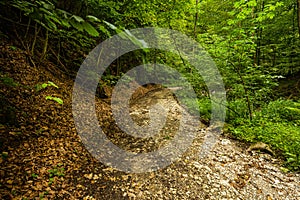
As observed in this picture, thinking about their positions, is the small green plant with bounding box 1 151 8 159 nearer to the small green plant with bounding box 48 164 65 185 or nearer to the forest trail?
the forest trail

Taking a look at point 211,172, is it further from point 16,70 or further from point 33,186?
point 16,70

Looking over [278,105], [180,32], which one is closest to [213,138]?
[278,105]

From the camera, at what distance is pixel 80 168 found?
126 inches

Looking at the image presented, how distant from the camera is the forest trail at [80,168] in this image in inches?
107

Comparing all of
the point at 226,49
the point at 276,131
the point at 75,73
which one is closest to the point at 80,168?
the point at 75,73

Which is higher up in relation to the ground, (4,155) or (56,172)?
(4,155)

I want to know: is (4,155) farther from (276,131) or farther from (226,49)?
(276,131)

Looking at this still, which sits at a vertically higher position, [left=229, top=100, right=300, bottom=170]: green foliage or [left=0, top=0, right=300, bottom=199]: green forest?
[left=0, top=0, right=300, bottom=199]: green forest

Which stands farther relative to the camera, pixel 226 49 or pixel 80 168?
pixel 226 49

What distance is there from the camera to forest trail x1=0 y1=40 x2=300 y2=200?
2719 millimetres

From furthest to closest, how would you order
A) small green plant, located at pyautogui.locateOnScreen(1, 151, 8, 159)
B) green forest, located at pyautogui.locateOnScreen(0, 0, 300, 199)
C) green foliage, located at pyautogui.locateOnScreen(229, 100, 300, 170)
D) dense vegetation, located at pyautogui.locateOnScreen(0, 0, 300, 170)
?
dense vegetation, located at pyautogui.locateOnScreen(0, 0, 300, 170)
green foliage, located at pyautogui.locateOnScreen(229, 100, 300, 170)
green forest, located at pyautogui.locateOnScreen(0, 0, 300, 199)
small green plant, located at pyautogui.locateOnScreen(1, 151, 8, 159)

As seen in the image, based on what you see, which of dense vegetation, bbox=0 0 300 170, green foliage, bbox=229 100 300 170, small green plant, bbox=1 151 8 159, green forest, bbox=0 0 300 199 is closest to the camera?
small green plant, bbox=1 151 8 159

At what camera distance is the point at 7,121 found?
10.1 feet

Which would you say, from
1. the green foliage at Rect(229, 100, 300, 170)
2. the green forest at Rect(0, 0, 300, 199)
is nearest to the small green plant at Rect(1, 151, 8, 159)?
the green forest at Rect(0, 0, 300, 199)
